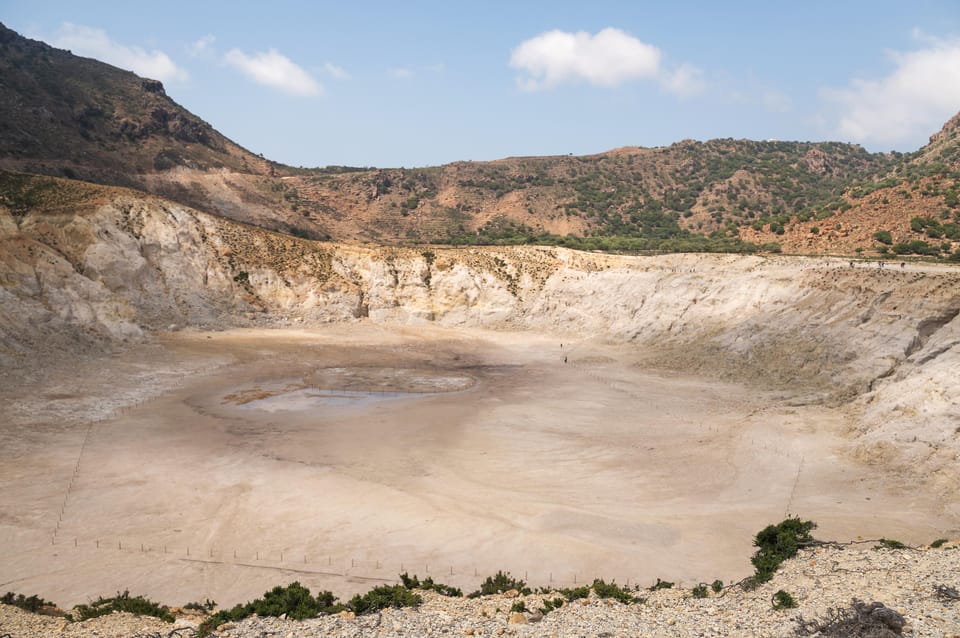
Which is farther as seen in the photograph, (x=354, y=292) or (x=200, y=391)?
(x=354, y=292)

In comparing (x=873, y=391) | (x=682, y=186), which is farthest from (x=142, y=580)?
(x=682, y=186)

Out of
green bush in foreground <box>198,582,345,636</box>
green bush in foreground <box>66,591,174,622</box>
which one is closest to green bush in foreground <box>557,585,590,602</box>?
green bush in foreground <box>198,582,345,636</box>

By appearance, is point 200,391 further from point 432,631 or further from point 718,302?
point 718,302

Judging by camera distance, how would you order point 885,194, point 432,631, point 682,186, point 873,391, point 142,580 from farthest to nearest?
1. point 682,186
2. point 885,194
3. point 873,391
4. point 142,580
5. point 432,631

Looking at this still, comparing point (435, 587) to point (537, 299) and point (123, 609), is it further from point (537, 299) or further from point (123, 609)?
point (537, 299)

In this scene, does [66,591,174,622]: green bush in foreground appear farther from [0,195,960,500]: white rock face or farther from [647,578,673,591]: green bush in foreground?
[0,195,960,500]: white rock face

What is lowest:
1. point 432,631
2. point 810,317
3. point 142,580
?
point 142,580

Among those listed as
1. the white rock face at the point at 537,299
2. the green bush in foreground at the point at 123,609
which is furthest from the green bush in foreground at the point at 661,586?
the white rock face at the point at 537,299
